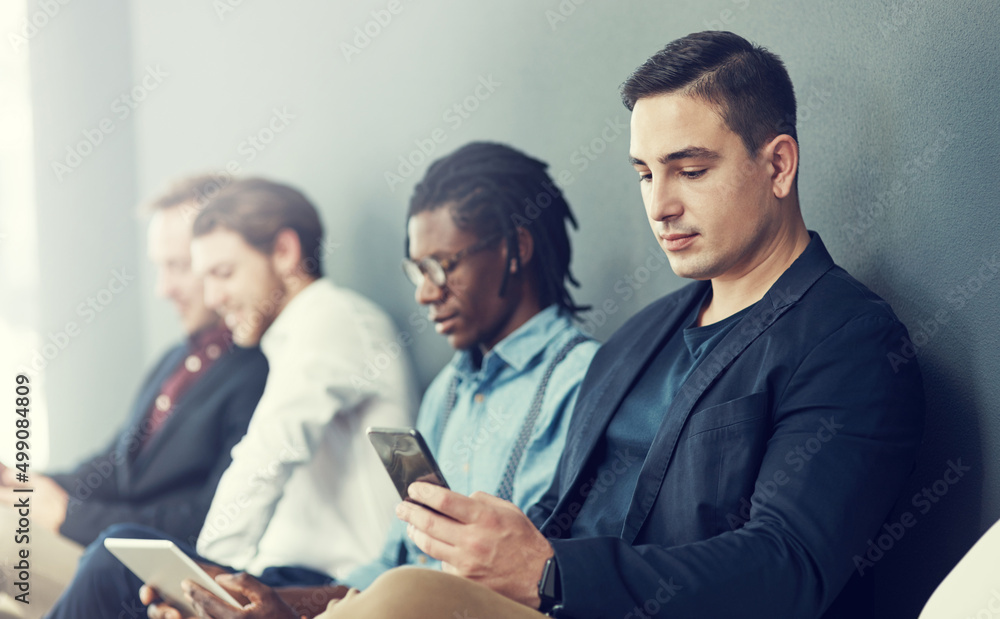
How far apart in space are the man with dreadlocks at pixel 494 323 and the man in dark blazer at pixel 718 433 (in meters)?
0.27

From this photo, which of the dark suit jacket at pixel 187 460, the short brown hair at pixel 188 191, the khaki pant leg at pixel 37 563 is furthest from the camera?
the short brown hair at pixel 188 191

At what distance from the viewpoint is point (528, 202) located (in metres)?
2.15

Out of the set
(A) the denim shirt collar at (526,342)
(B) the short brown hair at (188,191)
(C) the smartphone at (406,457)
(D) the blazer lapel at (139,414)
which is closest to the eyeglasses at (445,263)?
(A) the denim shirt collar at (526,342)

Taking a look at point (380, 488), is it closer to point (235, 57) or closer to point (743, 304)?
point (743, 304)

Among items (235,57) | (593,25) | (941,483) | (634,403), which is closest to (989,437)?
(941,483)

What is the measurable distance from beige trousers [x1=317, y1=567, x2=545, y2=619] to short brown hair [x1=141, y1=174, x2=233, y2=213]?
8.33 feet

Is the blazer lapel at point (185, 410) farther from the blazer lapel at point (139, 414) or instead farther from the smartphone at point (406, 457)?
the smartphone at point (406, 457)

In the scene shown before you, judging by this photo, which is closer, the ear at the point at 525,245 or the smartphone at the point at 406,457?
the smartphone at the point at 406,457

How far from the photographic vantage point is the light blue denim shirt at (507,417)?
1.85m

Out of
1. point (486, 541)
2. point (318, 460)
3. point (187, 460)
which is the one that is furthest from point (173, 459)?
point (486, 541)

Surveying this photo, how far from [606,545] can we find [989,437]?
2.03 feet

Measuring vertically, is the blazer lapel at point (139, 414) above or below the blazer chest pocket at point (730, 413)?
below

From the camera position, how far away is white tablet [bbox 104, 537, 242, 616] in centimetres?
155

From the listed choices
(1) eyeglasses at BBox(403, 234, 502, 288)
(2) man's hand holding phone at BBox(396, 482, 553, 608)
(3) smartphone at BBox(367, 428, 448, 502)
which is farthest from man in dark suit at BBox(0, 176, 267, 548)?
(2) man's hand holding phone at BBox(396, 482, 553, 608)
